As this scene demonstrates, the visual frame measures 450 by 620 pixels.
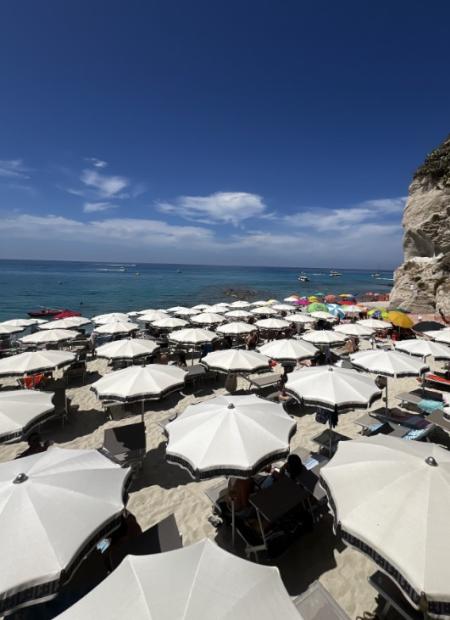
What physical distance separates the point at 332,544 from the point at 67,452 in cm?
415

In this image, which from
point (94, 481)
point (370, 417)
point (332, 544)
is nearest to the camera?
point (94, 481)

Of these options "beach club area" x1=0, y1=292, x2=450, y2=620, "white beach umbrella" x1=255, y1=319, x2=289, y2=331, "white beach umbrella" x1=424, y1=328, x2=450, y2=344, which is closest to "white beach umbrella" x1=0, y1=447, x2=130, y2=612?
"beach club area" x1=0, y1=292, x2=450, y2=620

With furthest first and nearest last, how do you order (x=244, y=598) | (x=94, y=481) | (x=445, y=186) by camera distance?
(x=445, y=186), (x=94, y=481), (x=244, y=598)

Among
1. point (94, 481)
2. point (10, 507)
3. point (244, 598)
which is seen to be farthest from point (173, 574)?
point (10, 507)

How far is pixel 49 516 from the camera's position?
3047 millimetres

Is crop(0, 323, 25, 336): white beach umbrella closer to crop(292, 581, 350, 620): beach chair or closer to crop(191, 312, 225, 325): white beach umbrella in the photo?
crop(191, 312, 225, 325): white beach umbrella

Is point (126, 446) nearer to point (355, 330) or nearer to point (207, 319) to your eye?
point (207, 319)

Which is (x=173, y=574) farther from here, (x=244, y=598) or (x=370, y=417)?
(x=370, y=417)

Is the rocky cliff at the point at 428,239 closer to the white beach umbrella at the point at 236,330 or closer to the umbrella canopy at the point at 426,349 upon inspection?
the umbrella canopy at the point at 426,349

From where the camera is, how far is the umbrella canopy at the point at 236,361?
8.06 metres

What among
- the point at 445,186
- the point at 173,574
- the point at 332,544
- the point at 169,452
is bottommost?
the point at 332,544

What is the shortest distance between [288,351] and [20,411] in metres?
6.99

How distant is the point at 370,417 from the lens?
731 centimetres

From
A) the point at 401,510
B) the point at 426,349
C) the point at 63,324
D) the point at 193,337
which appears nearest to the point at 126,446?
the point at 401,510
